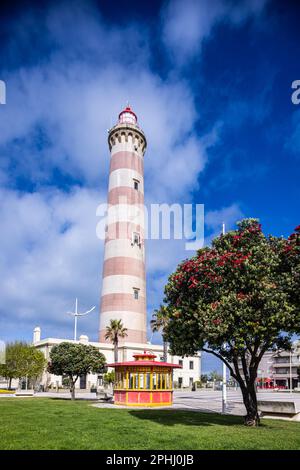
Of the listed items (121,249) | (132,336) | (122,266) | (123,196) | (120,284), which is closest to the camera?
(120,284)

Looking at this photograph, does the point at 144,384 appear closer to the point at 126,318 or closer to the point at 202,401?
the point at 202,401

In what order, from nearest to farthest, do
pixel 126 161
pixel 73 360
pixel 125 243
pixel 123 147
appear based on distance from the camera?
pixel 73 360, pixel 125 243, pixel 126 161, pixel 123 147

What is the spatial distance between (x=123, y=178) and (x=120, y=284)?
15.3 metres

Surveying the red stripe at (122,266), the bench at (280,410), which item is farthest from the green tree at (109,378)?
the bench at (280,410)

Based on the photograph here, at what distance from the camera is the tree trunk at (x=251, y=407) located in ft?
60.8

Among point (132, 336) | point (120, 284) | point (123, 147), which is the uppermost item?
point (123, 147)

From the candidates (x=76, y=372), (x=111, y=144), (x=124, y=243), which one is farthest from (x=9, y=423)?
(x=111, y=144)

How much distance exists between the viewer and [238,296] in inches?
653

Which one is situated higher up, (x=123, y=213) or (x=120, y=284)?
(x=123, y=213)

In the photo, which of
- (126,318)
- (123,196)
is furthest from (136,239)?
(126,318)

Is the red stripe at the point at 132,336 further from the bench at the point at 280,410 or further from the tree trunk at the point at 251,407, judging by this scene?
the tree trunk at the point at 251,407

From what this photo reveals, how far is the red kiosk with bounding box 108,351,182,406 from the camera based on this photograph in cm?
3022

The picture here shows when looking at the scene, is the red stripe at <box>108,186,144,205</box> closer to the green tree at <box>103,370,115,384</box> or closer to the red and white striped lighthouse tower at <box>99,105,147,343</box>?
the red and white striped lighthouse tower at <box>99,105,147,343</box>
